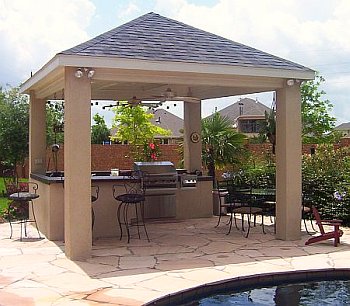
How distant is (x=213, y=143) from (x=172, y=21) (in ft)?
17.1

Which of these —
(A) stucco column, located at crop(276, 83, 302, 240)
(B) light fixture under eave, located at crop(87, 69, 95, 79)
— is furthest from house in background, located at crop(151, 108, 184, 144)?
(B) light fixture under eave, located at crop(87, 69, 95, 79)

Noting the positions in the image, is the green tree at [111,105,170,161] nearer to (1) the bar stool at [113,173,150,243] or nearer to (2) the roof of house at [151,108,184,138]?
(2) the roof of house at [151,108,184,138]

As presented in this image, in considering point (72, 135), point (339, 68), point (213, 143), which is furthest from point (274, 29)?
point (339, 68)

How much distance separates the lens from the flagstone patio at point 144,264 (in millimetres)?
6473

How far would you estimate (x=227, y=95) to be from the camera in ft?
42.4

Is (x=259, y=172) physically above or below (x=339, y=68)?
below

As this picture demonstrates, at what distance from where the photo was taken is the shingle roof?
873 cm

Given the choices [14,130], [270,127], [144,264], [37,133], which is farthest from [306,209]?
[14,130]

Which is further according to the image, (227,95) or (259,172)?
(259,172)

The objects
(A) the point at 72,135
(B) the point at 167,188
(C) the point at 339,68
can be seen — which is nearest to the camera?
(A) the point at 72,135

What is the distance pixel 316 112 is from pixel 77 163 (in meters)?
22.8

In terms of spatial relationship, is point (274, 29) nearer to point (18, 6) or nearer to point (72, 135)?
point (18, 6)

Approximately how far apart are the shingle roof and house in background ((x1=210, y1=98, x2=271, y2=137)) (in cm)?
2835

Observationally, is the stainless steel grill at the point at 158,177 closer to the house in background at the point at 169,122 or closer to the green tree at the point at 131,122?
the green tree at the point at 131,122
